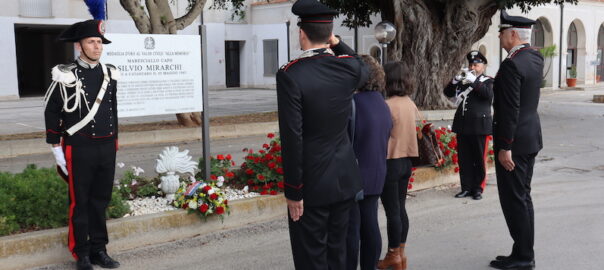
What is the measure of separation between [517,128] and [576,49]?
1482 inches

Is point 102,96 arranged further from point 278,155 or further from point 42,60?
point 42,60

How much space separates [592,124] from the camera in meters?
17.0

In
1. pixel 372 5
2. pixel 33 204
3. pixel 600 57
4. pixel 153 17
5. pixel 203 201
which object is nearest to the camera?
pixel 33 204

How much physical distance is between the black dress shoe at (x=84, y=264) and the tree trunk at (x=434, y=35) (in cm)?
1536

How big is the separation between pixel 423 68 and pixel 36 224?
1647 cm

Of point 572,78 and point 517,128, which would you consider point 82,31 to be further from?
point 572,78

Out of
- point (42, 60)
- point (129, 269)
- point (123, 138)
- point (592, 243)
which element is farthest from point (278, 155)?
point (42, 60)

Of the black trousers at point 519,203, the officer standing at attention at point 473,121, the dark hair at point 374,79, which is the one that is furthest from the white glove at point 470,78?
the dark hair at point 374,79

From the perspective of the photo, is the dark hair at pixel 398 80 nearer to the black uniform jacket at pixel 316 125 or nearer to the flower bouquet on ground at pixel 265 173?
the black uniform jacket at pixel 316 125

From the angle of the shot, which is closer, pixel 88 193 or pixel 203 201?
pixel 88 193

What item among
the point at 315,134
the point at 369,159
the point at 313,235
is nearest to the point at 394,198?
the point at 369,159

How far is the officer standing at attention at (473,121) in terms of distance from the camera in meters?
7.42

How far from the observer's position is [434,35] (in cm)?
2009

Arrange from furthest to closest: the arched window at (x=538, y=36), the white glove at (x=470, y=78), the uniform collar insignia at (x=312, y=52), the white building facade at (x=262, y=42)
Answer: the arched window at (x=538, y=36) → the white building facade at (x=262, y=42) → the white glove at (x=470, y=78) → the uniform collar insignia at (x=312, y=52)
